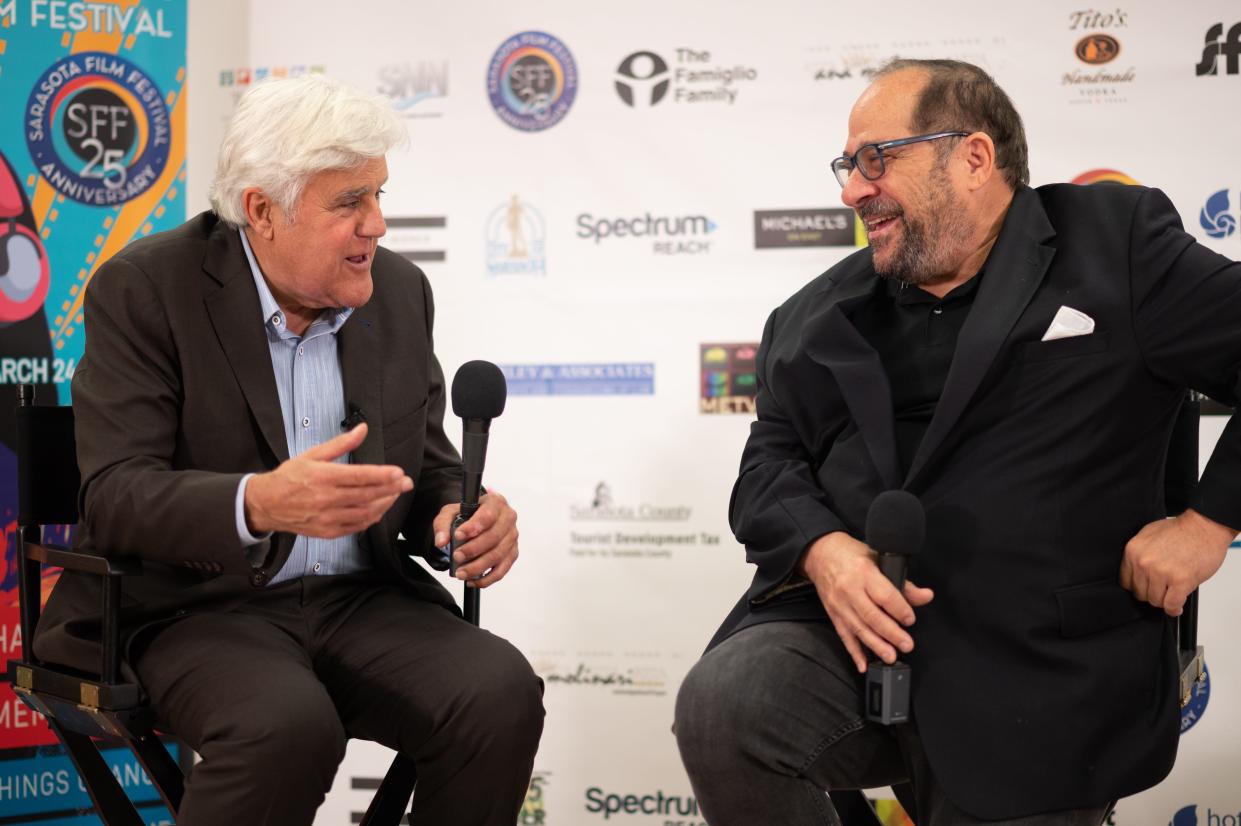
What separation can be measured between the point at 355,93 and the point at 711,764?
1.49m

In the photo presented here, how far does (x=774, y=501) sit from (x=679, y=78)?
1930 millimetres

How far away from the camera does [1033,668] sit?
2123mm

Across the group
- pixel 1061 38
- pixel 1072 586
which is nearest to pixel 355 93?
pixel 1072 586

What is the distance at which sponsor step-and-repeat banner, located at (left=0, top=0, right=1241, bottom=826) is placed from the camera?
11.8 ft

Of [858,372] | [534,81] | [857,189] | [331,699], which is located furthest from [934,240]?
[534,81]

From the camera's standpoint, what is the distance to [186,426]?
231 cm

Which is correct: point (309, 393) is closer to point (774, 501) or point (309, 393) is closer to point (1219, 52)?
point (774, 501)

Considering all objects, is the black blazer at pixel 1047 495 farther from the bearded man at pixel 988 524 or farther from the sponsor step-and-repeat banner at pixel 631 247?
the sponsor step-and-repeat banner at pixel 631 247

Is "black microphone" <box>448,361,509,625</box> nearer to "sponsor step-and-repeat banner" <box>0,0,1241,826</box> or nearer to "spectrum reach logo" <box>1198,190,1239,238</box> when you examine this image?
"sponsor step-and-repeat banner" <box>0,0,1241,826</box>

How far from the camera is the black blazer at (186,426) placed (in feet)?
7.02

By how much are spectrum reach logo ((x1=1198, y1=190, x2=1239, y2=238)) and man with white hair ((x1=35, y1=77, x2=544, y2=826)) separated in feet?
8.01

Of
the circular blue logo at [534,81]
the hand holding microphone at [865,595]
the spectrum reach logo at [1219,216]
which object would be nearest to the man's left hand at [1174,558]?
the hand holding microphone at [865,595]

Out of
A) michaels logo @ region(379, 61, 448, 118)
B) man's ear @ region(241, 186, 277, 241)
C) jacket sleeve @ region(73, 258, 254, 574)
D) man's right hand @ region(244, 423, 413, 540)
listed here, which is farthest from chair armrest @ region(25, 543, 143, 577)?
michaels logo @ region(379, 61, 448, 118)

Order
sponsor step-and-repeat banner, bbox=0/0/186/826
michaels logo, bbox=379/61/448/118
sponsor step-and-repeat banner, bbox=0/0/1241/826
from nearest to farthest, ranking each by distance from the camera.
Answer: sponsor step-and-repeat banner, bbox=0/0/186/826 → sponsor step-and-repeat banner, bbox=0/0/1241/826 → michaels logo, bbox=379/61/448/118
